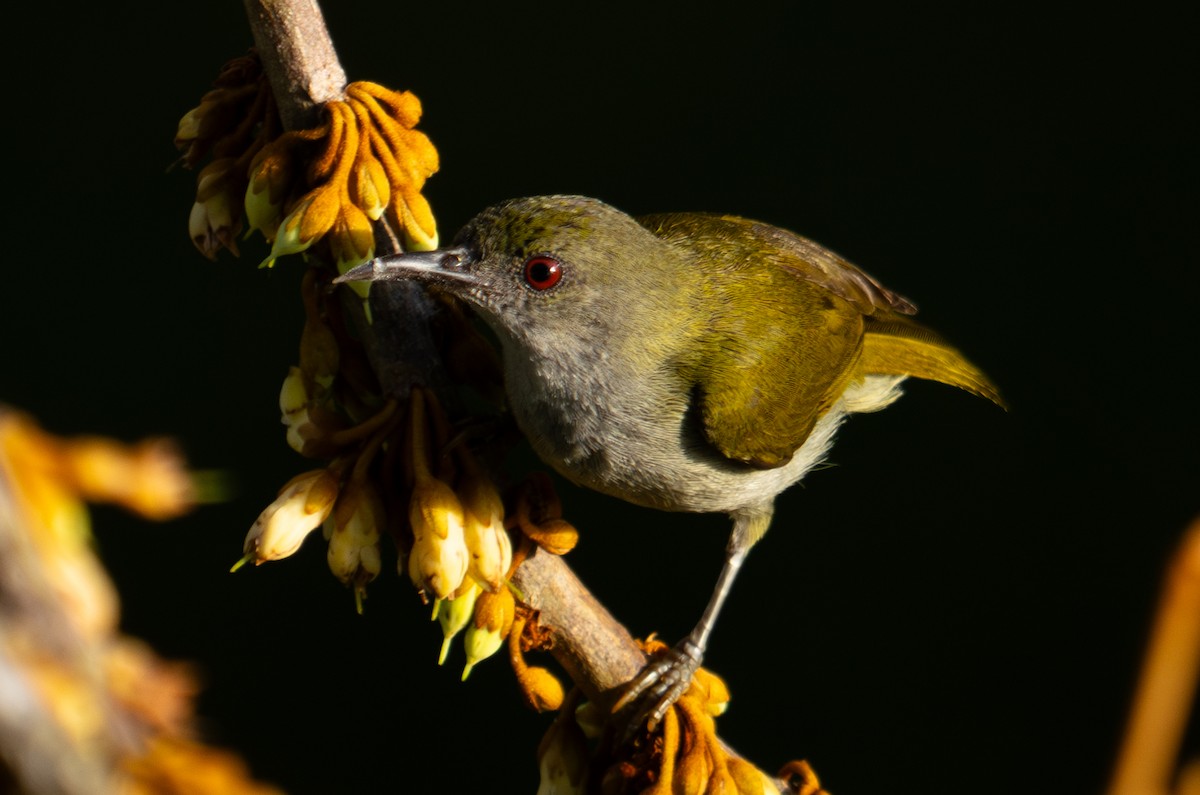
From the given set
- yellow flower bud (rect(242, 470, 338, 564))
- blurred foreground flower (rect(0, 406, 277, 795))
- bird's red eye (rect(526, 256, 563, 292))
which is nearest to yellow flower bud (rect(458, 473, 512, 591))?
yellow flower bud (rect(242, 470, 338, 564))

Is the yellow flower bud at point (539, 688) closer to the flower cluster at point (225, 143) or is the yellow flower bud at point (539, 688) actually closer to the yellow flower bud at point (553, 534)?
the yellow flower bud at point (553, 534)

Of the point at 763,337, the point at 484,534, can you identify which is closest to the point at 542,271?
the point at 763,337

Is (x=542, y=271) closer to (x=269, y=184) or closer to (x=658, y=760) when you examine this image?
(x=269, y=184)

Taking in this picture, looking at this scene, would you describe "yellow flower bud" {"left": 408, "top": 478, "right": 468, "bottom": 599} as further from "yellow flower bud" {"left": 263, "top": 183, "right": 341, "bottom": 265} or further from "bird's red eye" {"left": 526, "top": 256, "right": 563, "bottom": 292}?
"bird's red eye" {"left": 526, "top": 256, "right": 563, "bottom": 292}

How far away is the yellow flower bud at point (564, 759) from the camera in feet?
4.65

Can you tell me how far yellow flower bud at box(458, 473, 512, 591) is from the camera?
4.25ft

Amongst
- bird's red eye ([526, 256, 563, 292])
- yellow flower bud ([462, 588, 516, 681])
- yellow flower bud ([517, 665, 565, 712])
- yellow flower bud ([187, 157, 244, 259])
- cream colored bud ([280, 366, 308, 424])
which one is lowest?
yellow flower bud ([517, 665, 565, 712])

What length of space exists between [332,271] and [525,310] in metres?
0.45

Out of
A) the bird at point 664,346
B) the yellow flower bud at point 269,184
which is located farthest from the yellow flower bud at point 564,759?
the yellow flower bud at point 269,184

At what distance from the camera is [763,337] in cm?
204

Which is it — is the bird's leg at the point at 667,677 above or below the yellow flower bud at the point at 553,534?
below

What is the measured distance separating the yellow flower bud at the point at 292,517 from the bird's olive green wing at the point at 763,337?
0.76 metres

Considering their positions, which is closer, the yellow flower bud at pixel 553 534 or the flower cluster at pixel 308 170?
the flower cluster at pixel 308 170

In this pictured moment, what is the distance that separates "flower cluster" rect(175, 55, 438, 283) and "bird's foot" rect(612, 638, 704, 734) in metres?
0.56
